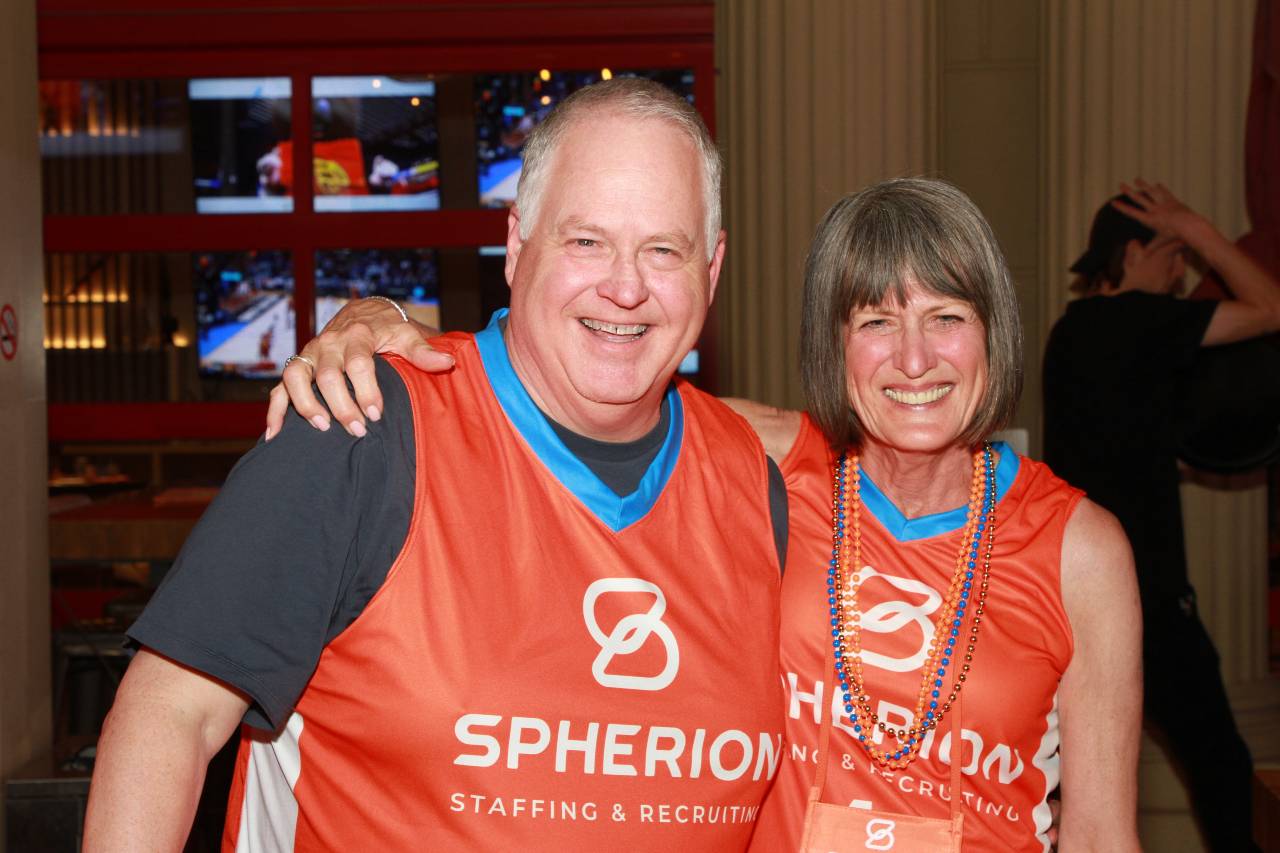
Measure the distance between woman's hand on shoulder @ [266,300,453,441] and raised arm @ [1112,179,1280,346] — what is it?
218 cm

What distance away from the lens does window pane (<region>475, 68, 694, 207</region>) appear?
4.27 metres

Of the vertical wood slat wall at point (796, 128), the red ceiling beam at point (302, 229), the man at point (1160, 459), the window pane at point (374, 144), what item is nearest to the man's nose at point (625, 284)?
the man at point (1160, 459)

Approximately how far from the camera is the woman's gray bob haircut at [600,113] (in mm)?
1399

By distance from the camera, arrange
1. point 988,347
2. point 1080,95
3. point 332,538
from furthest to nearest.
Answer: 1. point 1080,95
2. point 988,347
3. point 332,538

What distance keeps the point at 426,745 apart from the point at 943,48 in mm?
3159

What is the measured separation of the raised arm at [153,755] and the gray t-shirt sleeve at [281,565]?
0.11 ft

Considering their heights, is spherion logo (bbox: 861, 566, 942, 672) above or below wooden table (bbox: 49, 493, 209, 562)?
above

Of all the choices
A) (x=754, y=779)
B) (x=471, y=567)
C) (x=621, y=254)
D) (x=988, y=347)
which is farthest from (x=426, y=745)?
(x=988, y=347)

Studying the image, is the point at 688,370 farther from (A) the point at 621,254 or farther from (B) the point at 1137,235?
(A) the point at 621,254

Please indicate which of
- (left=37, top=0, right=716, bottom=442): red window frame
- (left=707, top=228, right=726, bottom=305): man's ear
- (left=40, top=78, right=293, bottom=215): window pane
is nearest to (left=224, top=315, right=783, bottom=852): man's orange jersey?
(left=707, top=228, right=726, bottom=305): man's ear

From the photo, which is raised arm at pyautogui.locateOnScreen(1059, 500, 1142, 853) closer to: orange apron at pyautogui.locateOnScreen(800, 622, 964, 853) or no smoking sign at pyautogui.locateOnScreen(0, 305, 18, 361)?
orange apron at pyautogui.locateOnScreen(800, 622, 964, 853)

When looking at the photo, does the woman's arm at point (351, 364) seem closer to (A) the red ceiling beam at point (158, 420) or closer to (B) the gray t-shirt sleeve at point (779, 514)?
(B) the gray t-shirt sleeve at point (779, 514)

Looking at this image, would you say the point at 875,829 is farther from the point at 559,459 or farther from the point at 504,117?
the point at 504,117

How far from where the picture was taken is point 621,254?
4.54 feet
